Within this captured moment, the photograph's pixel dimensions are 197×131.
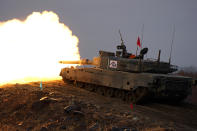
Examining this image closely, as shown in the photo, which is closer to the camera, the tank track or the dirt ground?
the dirt ground

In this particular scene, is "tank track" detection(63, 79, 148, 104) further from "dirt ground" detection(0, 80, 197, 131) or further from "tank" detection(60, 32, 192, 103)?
"dirt ground" detection(0, 80, 197, 131)

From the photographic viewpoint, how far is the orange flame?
72.4ft

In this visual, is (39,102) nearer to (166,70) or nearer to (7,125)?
(7,125)

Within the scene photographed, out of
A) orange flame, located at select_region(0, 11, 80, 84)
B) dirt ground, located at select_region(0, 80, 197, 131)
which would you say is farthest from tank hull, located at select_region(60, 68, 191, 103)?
orange flame, located at select_region(0, 11, 80, 84)

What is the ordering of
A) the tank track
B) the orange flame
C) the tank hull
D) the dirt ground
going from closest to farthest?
the dirt ground < the tank hull < the tank track < the orange flame

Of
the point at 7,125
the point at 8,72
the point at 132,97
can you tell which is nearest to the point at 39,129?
the point at 7,125

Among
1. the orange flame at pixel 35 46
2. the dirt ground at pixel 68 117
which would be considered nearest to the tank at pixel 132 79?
the dirt ground at pixel 68 117

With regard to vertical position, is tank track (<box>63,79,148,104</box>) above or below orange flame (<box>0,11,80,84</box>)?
below

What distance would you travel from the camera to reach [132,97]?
1198cm

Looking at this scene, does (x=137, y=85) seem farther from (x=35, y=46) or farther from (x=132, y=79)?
(x=35, y=46)

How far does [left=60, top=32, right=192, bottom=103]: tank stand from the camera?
436 inches

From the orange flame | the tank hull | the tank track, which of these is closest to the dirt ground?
the tank hull

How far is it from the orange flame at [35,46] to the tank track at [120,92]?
7816 millimetres

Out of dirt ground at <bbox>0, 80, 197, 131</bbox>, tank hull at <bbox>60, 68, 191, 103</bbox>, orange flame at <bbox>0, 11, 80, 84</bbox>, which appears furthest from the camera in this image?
orange flame at <bbox>0, 11, 80, 84</bbox>
